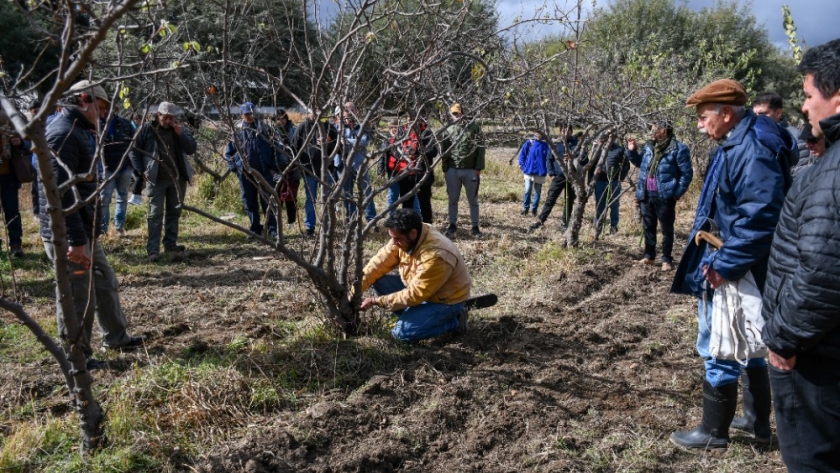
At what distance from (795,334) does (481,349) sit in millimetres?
2627

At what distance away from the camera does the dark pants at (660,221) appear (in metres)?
6.91

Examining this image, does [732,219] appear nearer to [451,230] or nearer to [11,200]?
[451,230]

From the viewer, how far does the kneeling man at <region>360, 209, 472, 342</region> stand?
4.36 metres

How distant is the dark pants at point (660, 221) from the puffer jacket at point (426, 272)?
330 centimetres

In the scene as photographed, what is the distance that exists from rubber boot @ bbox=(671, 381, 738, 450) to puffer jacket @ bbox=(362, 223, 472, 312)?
70.3 inches

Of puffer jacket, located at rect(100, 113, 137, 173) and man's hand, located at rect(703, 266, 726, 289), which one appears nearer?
man's hand, located at rect(703, 266, 726, 289)

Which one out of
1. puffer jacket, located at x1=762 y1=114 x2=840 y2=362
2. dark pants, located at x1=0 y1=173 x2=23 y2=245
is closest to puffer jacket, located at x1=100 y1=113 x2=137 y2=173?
dark pants, located at x1=0 y1=173 x2=23 y2=245

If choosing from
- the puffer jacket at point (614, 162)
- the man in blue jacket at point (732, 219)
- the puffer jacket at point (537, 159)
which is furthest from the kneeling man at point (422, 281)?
the puffer jacket at point (537, 159)

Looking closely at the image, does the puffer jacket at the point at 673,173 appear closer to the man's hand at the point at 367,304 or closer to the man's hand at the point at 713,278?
the man's hand at the point at 367,304

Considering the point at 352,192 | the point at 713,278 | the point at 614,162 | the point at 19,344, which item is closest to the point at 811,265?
the point at 713,278

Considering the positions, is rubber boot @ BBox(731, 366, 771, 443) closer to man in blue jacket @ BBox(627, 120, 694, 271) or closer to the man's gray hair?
the man's gray hair

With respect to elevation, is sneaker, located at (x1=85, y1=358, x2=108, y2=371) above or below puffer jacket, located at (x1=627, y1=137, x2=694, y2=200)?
below

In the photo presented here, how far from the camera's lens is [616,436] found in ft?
11.2

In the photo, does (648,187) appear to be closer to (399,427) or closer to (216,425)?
(399,427)
